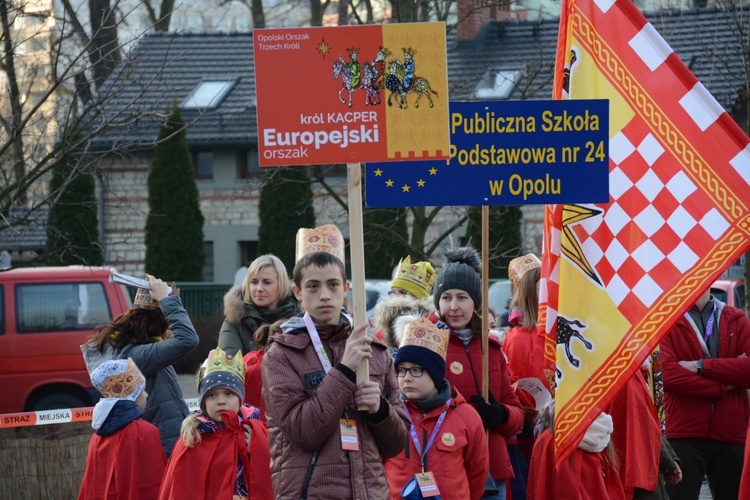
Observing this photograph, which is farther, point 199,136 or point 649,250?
point 199,136

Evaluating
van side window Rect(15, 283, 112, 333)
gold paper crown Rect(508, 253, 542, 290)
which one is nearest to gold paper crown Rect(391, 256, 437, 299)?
gold paper crown Rect(508, 253, 542, 290)

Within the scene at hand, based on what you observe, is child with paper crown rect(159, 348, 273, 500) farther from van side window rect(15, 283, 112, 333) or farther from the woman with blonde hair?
van side window rect(15, 283, 112, 333)

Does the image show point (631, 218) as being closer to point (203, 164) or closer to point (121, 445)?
point (121, 445)

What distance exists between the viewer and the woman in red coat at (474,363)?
5977 millimetres

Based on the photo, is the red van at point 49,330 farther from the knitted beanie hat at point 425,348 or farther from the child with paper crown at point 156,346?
the knitted beanie hat at point 425,348

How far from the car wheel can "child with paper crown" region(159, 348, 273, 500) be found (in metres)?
7.79

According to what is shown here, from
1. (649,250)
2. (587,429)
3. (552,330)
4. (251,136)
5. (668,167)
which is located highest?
(251,136)

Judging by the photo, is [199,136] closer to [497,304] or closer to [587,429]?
[497,304]

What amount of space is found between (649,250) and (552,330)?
65cm

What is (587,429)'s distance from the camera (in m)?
5.56

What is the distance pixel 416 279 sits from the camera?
7664 millimetres

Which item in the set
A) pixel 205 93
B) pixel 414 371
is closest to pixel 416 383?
pixel 414 371

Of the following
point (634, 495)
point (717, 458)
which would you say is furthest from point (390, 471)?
point (717, 458)

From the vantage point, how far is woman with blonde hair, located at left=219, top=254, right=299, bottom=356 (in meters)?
7.00
